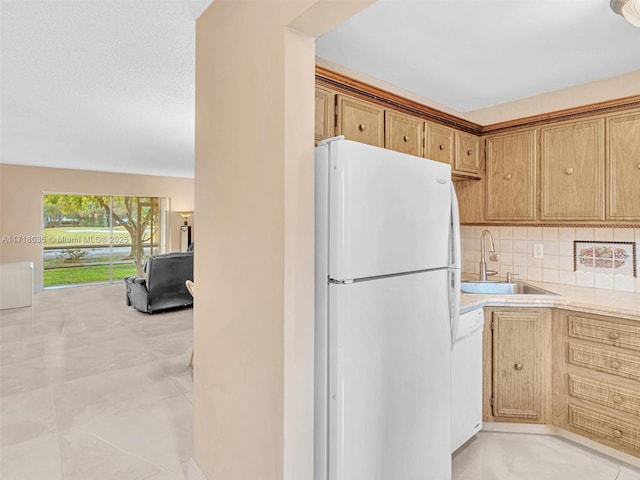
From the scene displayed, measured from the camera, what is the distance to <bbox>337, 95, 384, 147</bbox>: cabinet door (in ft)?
6.34

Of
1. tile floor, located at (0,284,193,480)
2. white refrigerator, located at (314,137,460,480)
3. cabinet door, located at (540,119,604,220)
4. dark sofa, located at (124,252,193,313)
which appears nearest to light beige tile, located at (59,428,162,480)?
tile floor, located at (0,284,193,480)

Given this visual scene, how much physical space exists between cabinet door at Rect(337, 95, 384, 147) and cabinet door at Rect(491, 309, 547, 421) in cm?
137

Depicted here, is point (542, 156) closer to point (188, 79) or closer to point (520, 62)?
point (520, 62)

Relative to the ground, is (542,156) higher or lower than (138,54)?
lower

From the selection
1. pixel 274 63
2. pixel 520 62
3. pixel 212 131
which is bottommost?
pixel 212 131

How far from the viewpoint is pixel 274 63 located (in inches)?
53.2

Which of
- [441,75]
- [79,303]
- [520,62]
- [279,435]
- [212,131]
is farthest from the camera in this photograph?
[79,303]

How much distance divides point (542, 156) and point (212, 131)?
2357mm

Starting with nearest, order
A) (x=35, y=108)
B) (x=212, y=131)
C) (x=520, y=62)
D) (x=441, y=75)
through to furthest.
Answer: (x=212, y=131) → (x=520, y=62) → (x=441, y=75) → (x=35, y=108)

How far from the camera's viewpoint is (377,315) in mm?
1446

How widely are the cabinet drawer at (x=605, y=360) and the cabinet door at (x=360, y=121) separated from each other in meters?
1.72

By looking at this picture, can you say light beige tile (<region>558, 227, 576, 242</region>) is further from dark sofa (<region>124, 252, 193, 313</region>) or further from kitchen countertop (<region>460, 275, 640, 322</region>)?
dark sofa (<region>124, 252, 193, 313</region>)

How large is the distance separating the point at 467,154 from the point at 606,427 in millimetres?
1978

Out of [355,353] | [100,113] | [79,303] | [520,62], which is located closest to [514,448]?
[355,353]
